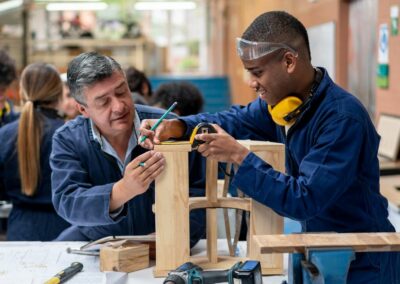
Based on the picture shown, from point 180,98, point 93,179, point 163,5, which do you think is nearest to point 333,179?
point 93,179

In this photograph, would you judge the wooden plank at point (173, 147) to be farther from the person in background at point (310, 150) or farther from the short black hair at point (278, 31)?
the short black hair at point (278, 31)

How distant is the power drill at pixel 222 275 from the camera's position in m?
1.57

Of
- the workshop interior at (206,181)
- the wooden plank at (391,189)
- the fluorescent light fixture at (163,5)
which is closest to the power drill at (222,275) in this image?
the workshop interior at (206,181)

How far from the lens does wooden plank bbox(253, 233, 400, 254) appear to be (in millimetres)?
1421

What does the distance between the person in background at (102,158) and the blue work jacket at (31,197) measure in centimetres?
83

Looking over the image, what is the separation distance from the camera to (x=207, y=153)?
1791 mm

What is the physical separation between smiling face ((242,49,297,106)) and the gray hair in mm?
550

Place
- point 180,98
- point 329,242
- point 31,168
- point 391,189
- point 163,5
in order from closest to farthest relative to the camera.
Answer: point 329,242 → point 31,168 → point 391,189 → point 180,98 → point 163,5

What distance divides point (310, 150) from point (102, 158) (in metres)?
0.82

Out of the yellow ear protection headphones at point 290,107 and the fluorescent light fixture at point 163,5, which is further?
the fluorescent light fixture at point 163,5

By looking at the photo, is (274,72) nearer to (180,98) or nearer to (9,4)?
(180,98)

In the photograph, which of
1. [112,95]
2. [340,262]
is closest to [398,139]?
[112,95]

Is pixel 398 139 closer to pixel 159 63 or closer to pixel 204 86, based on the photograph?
pixel 204 86

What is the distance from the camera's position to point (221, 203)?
2.11 metres
